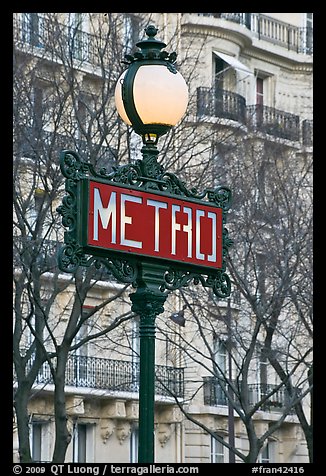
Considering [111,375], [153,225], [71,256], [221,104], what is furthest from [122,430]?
[71,256]

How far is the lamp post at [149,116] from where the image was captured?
31.4 feet

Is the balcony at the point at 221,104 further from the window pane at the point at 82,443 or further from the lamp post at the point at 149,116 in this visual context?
the lamp post at the point at 149,116

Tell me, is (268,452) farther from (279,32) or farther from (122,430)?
(279,32)

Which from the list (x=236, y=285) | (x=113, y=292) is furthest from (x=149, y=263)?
(x=113, y=292)

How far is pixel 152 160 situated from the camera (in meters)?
9.99

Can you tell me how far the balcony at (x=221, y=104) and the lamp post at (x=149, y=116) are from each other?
1714 centimetres

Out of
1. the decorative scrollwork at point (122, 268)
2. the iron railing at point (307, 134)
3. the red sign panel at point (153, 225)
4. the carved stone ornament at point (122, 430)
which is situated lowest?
the decorative scrollwork at point (122, 268)

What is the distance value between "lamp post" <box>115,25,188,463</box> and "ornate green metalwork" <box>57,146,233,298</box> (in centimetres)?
2

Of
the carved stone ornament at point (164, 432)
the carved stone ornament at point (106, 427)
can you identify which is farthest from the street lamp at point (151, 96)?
the carved stone ornament at point (164, 432)

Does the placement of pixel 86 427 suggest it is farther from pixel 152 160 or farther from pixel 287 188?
pixel 152 160

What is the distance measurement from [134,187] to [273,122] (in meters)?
26.5

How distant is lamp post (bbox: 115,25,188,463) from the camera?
9.58m

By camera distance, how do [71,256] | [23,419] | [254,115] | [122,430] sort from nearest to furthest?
[71,256] → [23,419] → [122,430] → [254,115]

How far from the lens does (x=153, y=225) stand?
31.1 ft
